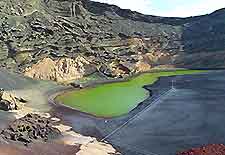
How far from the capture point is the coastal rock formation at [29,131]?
2605 centimetres

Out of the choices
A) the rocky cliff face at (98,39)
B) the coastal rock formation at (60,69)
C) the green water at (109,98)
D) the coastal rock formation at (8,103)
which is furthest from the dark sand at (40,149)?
the rocky cliff face at (98,39)

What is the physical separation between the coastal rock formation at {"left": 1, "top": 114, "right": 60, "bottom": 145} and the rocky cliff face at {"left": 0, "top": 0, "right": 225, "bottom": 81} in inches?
953

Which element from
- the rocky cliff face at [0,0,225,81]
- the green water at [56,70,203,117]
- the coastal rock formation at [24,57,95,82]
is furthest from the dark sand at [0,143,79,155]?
the rocky cliff face at [0,0,225,81]

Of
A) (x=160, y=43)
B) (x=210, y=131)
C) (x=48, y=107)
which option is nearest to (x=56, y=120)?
(x=48, y=107)

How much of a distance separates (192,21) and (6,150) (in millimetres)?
60783

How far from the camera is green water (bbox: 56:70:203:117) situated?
36941 mm

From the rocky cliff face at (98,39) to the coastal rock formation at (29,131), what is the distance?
24.2m

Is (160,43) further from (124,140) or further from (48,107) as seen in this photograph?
(124,140)

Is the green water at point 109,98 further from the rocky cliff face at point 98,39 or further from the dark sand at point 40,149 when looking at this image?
the dark sand at point 40,149

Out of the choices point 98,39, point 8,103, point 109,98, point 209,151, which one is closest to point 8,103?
point 8,103

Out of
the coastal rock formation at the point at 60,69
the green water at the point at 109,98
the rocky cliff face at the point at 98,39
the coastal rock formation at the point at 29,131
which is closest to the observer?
the coastal rock formation at the point at 29,131

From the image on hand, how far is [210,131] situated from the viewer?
92.1 feet

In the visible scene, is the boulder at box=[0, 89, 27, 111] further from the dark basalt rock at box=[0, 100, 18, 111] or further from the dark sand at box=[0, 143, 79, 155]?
the dark sand at box=[0, 143, 79, 155]

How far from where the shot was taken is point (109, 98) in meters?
42.9
